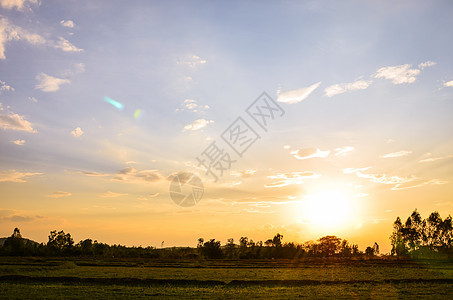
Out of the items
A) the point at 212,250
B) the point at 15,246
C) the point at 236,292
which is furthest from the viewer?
the point at 212,250

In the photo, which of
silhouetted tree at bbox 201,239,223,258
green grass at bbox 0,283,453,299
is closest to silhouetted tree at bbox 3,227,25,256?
silhouetted tree at bbox 201,239,223,258

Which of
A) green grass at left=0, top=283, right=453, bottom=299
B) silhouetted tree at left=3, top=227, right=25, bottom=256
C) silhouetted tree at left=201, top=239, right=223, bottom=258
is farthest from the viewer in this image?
silhouetted tree at left=201, top=239, right=223, bottom=258

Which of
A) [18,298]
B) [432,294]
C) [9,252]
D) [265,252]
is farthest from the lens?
[265,252]

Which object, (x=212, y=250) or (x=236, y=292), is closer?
(x=236, y=292)

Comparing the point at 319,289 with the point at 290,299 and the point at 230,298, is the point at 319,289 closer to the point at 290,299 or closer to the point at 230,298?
the point at 290,299

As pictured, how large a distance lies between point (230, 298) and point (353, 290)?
41.7 feet

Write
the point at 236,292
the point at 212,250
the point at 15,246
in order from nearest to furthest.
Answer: the point at 236,292
the point at 15,246
the point at 212,250

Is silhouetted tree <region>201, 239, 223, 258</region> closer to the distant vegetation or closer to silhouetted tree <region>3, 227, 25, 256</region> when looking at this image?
the distant vegetation

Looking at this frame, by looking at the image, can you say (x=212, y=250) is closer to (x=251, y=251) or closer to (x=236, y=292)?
(x=251, y=251)

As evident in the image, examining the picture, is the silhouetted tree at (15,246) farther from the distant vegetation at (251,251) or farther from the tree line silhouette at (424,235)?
the tree line silhouette at (424,235)

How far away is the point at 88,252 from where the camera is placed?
122000 mm

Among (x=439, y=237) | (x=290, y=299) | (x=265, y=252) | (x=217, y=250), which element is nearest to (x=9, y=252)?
(x=217, y=250)

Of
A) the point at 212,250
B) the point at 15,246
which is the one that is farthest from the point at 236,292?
the point at 15,246

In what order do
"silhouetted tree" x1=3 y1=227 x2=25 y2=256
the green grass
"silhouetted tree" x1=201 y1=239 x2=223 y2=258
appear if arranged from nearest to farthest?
the green grass < "silhouetted tree" x1=3 y1=227 x2=25 y2=256 < "silhouetted tree" x1=201 y1=239 x2=223 y2=258
